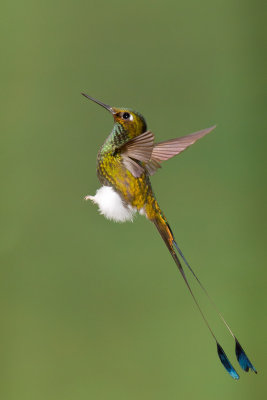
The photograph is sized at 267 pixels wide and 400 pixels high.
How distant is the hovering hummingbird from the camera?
26.4 inches

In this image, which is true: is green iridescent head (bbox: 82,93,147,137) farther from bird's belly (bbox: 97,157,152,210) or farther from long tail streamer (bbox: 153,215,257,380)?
long tail streamer (bbox: 153,215,257,380)

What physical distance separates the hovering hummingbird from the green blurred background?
526 mm

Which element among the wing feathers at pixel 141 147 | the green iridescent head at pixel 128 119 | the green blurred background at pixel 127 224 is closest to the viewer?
the wing feathers at pixel 141 147

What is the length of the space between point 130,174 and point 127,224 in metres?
0.62

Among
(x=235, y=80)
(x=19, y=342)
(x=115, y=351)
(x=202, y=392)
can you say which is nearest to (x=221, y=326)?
(x=202, y=392)

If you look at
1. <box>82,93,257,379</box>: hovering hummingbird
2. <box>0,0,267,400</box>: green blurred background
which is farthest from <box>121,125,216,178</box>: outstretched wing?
<box>0,0,267,400</box>: green blurred background

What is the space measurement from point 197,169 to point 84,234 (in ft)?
1.25

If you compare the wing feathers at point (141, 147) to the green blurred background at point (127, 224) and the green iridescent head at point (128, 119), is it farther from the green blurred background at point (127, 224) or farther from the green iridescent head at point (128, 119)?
the green blurred background at point (127, 224)

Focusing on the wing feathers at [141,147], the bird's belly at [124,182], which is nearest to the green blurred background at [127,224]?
the bird's belly at [124,182]

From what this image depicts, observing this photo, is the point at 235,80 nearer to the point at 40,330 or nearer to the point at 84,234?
the point at 84,234

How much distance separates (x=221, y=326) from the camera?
4.73 ft

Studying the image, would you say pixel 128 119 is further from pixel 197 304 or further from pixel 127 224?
pixel 127 224

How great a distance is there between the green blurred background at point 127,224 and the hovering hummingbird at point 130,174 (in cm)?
53

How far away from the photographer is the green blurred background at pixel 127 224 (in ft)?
4.26
